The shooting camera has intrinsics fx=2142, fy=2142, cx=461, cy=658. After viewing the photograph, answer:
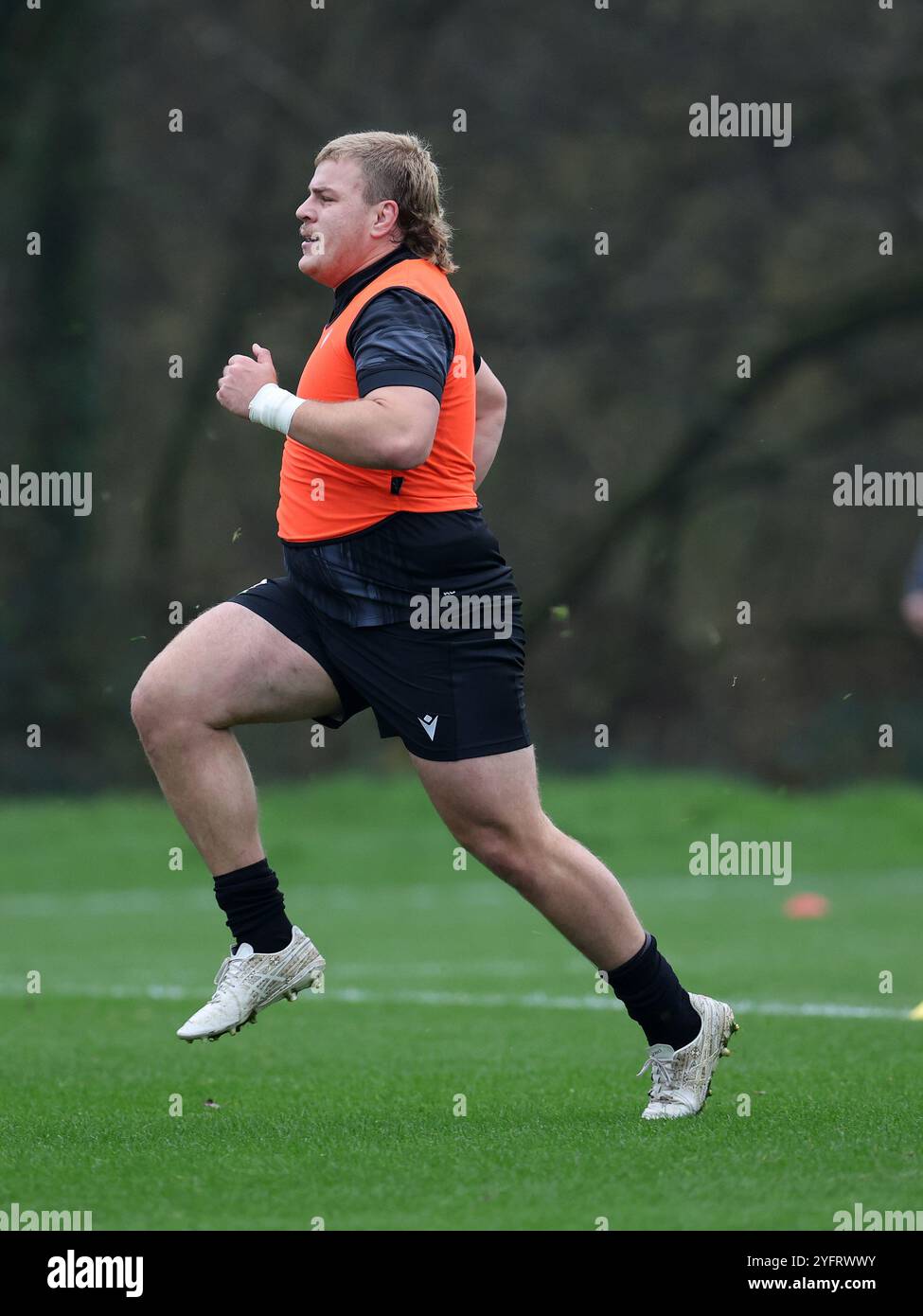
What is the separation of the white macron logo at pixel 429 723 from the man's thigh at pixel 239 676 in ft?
0.95

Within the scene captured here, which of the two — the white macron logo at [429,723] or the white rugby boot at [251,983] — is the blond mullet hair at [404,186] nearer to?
the white macron logo at [429,723]

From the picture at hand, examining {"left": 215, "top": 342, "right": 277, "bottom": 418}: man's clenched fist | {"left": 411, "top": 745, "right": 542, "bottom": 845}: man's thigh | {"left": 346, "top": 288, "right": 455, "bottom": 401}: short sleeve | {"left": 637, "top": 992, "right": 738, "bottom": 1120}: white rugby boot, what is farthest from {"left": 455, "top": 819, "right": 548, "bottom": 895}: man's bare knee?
{"left": 215, "top": 342, "right": 277, "bottom": 418}: man's clenched fist

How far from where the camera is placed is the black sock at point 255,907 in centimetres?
535

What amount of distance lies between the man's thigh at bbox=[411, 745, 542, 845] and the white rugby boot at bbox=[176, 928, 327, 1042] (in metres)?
0.52

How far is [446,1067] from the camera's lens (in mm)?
6707

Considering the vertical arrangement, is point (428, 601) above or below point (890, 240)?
below

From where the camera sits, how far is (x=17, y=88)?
2145 centimetres

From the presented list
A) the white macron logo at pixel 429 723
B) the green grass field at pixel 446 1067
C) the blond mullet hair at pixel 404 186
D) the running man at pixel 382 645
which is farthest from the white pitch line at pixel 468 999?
the blond mullet hair at pixel 404 186

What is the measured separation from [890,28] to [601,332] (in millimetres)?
4531

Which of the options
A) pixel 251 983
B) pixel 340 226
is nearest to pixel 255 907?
pixel 251 983

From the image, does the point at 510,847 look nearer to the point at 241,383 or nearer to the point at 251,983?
the point at 251,983
